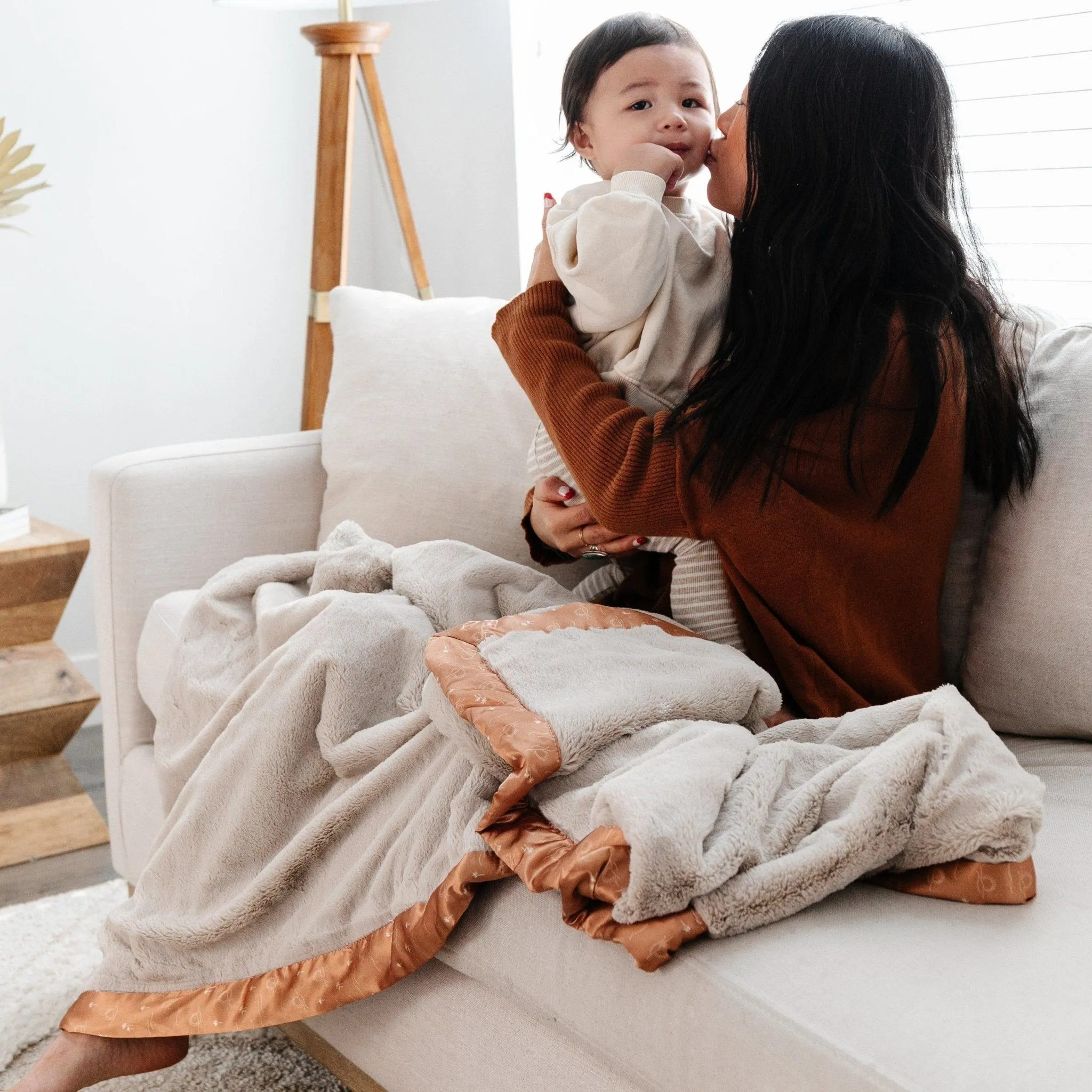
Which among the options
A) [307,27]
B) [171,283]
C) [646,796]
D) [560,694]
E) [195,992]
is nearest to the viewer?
[646,796]

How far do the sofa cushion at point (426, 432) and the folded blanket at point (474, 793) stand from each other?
0.30m

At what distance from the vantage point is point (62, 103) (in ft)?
8.16

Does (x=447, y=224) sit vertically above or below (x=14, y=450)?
above

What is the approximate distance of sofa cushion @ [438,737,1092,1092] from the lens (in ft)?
2.38

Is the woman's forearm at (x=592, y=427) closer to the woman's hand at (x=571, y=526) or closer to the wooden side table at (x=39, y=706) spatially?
the woman's hand at (x=571, y=526)

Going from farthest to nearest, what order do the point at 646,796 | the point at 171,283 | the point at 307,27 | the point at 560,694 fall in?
the point at 171,283
the point at 307,27
the point at 560,694
the point at 646,796

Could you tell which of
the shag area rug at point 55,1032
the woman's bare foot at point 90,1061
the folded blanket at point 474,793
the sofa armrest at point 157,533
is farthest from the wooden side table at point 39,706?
the woman's bare foot at point 90,1061

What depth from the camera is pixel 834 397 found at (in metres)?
1.10

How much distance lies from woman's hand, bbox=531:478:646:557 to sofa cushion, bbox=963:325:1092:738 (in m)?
0.37

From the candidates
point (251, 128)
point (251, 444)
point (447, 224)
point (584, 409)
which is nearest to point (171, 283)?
point (251, 128)

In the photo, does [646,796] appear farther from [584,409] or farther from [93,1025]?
[93,1025]

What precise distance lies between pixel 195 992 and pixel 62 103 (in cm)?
198

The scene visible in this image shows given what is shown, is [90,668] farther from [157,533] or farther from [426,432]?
[426,432]

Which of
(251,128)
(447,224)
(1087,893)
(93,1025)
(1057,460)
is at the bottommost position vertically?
(93,1025)
